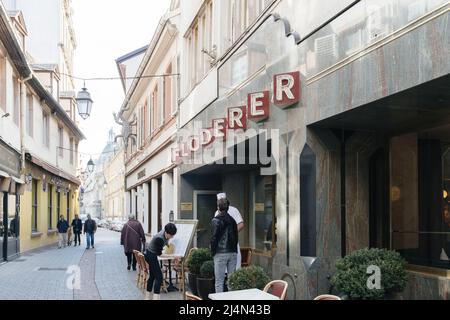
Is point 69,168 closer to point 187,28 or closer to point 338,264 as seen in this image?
point 187,28

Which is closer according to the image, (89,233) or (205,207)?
(205,207)

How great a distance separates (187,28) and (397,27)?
10869 mm

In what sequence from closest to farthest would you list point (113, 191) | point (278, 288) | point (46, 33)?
point (278, 288), point (46, 33), point (113, 191)

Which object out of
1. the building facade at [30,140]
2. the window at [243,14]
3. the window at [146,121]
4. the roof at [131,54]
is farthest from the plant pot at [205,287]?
the roof at [131,54]

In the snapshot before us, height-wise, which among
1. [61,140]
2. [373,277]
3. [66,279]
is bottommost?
[66,279]

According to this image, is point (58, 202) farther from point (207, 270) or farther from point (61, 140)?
point (207, 270)

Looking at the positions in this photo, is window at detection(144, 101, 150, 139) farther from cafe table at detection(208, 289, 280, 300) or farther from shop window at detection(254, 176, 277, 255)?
cafe table at detection(208, 289, 280, 300)

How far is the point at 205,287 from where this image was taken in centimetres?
920

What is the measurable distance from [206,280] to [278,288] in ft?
9.88

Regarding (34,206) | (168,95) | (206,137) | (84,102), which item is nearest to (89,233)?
(34,206)

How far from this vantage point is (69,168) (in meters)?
33.4

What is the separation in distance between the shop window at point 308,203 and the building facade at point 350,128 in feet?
0.04

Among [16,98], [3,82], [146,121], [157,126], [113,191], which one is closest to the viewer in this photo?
[3,82]
